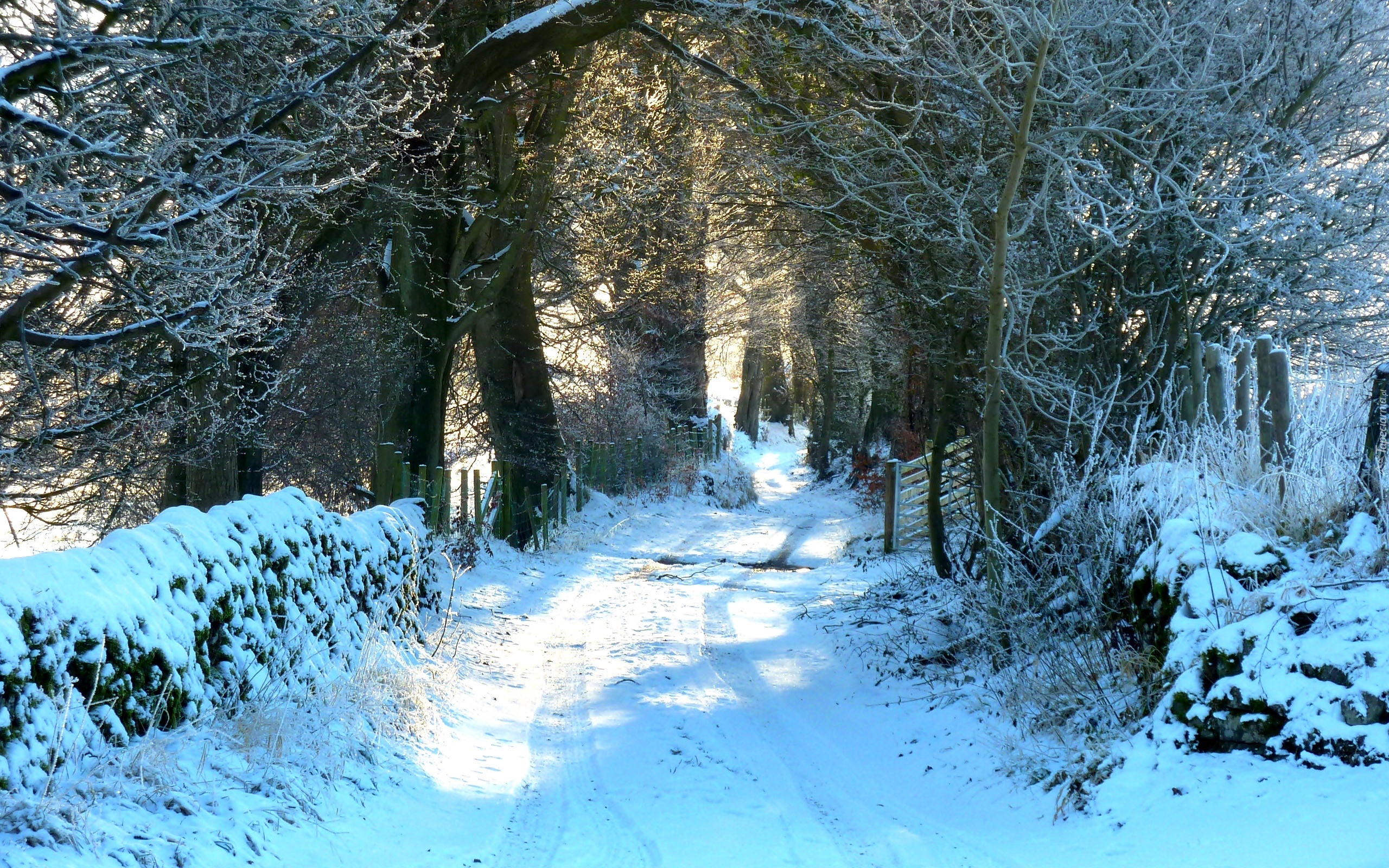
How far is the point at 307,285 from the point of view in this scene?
34.3 feet

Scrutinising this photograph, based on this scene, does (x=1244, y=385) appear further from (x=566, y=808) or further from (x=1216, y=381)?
(x=566, y=808)

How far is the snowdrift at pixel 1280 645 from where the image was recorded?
4.49 metres

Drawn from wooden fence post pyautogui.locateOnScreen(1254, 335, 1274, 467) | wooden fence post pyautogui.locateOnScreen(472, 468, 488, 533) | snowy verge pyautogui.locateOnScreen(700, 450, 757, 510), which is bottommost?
snowy verge pyautogui.locateOnScreen(700, 450, 757, 510)

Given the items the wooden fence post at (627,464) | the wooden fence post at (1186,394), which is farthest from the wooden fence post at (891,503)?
the wooden fence post at (1186,394)

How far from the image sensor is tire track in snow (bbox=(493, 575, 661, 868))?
16.1 ft

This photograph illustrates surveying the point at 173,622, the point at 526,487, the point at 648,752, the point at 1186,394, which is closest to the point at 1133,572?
the point at 1186,394

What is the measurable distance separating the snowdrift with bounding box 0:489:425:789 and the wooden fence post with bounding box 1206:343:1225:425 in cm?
565

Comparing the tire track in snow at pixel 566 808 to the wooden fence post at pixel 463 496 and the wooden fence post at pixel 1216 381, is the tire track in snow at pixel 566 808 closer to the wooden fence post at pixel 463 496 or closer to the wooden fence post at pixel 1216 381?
the wooden fence post at pixel 1216 381

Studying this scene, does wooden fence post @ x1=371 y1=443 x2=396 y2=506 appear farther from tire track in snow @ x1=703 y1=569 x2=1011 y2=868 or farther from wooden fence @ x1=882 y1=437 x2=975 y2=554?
wooden fence @ x1=882 y1=437 x2=975 y2=554

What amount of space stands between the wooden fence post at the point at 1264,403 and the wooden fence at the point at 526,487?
24.4ft

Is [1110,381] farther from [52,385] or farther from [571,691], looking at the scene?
[52,385]

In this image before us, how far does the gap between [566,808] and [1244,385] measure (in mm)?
4683

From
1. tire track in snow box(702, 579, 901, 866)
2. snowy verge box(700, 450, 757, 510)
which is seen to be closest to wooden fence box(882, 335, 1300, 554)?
tire track in snow box(702, 579, 901, 866)

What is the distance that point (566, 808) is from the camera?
561 cm
